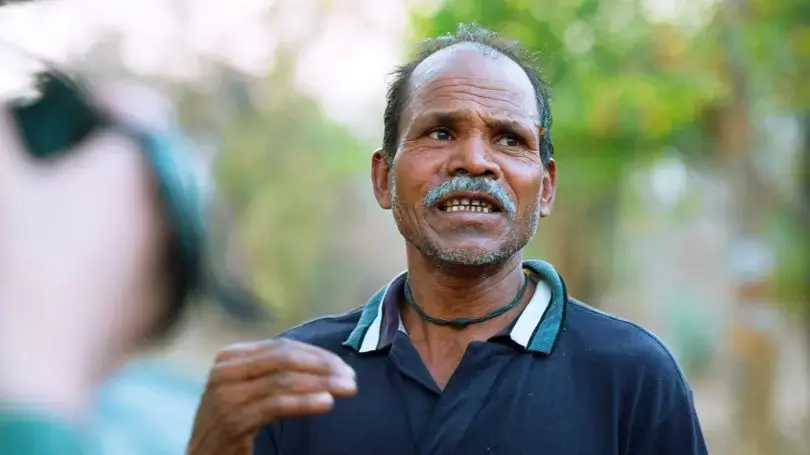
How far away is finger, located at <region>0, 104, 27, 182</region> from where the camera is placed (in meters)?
3.92

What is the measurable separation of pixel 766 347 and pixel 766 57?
244cm

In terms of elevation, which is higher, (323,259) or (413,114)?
(413,114)

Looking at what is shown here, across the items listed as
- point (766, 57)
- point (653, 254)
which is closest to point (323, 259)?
point (766, 57)

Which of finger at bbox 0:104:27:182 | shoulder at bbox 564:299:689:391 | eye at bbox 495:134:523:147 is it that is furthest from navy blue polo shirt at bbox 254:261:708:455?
finger at bbox 0:104:27:182

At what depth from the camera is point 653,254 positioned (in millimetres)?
13258

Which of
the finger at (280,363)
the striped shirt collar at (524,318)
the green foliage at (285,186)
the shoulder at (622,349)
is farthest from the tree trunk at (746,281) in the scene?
the finger at (280,363)

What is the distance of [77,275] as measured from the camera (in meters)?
4.30

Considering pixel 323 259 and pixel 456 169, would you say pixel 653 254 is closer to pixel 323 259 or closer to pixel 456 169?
pixel 323 259

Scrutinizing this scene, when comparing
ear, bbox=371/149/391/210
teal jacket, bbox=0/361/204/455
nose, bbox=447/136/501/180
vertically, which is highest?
nose, bbox=447/136/501/180

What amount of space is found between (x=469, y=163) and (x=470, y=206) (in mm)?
95

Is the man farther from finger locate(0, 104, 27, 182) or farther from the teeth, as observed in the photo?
finger locate(0, 104, 27, 182)

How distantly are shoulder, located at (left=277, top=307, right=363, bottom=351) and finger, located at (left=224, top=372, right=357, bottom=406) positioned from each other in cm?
36

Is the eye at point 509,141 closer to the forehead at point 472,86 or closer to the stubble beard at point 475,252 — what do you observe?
the forehead at point 472,86

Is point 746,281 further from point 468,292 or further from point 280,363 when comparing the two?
point 280,363
